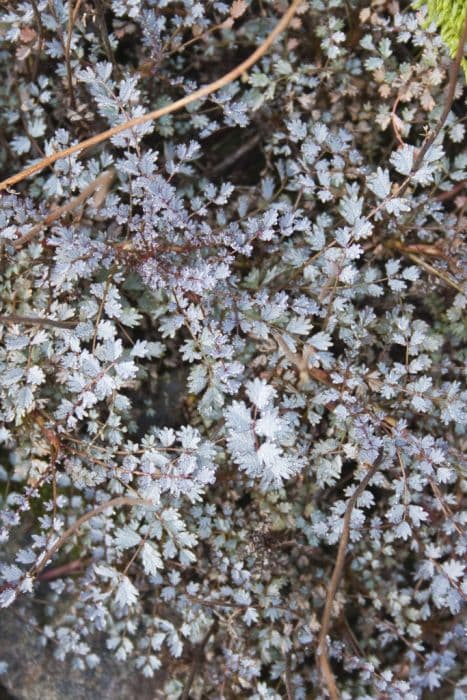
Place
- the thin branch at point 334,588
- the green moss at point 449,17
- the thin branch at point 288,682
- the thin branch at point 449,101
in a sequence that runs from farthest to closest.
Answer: the thin branch at point 288,682 → the green moss at point 449,17 → the thin branch at point 334,588 → the thin branch at point 449,101

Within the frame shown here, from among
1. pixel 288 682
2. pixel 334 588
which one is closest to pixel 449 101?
pixel 334 588

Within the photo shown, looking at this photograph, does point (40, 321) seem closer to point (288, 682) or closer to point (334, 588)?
point (334, 588)

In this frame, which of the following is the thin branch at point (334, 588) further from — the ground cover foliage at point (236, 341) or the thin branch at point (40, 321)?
the thin branch at point (40, 321)

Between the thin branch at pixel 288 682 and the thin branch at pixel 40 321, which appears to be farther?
the thin branch at pixel 288 682

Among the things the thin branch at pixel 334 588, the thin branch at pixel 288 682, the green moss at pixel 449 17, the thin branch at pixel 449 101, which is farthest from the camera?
the thin branch at pixel 288 682

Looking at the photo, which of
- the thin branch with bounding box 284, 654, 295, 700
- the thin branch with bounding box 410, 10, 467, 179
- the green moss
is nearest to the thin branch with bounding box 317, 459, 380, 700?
the thin branch with bounding box 284, 654, 295, 700

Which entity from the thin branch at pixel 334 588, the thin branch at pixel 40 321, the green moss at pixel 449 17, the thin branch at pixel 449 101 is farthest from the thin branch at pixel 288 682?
the green moss at pixel 449 17

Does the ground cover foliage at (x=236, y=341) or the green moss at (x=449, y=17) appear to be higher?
the green moss at (x=449, y=17)

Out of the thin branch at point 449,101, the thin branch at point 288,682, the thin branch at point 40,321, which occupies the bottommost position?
the thin branch at point 288,682
